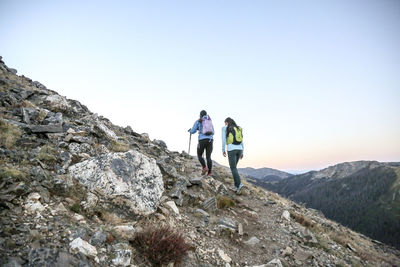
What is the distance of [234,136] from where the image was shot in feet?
31.5

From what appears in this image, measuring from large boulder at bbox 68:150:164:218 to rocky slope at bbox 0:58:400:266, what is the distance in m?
0.03

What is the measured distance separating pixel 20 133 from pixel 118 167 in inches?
158

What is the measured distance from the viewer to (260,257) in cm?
575

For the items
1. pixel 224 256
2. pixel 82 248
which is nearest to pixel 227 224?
pixel 224 256

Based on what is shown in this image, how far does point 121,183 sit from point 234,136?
218 inches

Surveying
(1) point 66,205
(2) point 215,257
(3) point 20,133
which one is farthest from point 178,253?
(3) point 20,133

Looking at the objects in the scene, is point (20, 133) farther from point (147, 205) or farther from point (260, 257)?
point (260, 257)

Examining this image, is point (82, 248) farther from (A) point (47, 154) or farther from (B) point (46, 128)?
(B) point (46, 128)

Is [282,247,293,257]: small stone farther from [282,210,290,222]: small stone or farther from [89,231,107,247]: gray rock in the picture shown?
[89,231,107,247]: gray rock

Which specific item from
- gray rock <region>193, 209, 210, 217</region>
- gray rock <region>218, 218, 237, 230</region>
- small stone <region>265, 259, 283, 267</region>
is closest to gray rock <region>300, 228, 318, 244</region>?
small stone <region>265, 259, 283, 267</region>

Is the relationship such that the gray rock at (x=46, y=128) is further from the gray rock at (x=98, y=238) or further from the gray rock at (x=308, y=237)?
the gray rock at (x=308, y=237)

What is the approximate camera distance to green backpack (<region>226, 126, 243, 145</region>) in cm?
960

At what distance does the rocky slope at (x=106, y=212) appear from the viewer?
11.8ft

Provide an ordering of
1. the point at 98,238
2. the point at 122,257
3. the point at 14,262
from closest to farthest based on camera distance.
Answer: the point at 14,262 → the point at 122,257 → the point at 98,238
